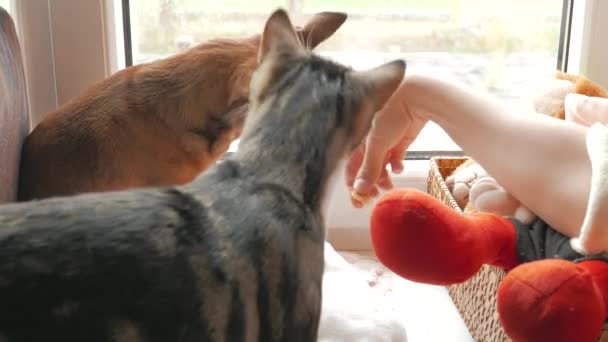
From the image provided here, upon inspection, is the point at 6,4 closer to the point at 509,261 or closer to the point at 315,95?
the point at 315,95

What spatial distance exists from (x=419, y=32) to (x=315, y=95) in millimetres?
754

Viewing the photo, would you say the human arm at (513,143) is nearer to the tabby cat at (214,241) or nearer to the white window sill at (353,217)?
the tabby cat at (214,241)

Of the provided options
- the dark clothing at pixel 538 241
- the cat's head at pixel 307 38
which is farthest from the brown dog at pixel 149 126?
the dark clothing at pixel 538 241

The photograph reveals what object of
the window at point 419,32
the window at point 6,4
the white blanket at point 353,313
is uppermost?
the window at point 6,4

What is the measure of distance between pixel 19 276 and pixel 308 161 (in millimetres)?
287

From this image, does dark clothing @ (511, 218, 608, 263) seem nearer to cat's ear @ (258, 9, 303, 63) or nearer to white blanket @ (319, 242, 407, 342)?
white blanket @ (319, 242, 407, 342)

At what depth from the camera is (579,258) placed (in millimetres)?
808

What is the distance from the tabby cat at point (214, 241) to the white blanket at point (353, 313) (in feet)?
→ 1.11

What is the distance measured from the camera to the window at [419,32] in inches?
52.2

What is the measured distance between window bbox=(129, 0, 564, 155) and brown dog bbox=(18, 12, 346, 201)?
304 millimetres

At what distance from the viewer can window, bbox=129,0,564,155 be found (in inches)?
52.2

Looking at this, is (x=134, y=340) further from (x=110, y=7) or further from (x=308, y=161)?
(x=110, y=7)

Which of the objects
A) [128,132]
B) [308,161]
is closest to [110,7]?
[128,132]

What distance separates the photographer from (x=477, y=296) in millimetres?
996
